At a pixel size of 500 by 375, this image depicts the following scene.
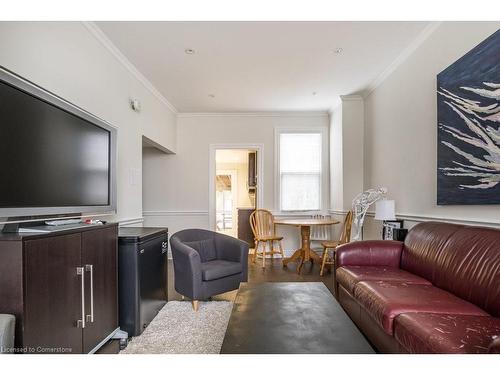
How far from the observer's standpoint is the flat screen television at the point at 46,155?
142 centimetres

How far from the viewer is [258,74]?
3764 millimetres

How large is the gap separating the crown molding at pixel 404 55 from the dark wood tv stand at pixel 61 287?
335 centimetres

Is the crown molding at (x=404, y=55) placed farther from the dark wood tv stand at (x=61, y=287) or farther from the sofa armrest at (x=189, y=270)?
the dark wood tv stand at (x=61, y=287)

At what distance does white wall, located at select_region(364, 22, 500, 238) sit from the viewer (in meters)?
2.37

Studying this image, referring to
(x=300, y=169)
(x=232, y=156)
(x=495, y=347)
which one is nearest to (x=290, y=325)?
(x=495, y=347)

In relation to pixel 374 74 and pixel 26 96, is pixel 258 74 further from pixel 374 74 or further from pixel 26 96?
pixel 26 96

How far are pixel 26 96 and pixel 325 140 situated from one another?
4806 mm

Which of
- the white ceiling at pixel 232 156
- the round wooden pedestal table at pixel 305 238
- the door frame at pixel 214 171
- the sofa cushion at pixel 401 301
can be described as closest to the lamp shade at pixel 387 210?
the sofa cushion at pixel 401 301

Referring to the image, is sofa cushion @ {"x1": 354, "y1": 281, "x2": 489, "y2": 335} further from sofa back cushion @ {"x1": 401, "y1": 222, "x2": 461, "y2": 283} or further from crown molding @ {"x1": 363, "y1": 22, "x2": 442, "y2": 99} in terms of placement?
crown molding @ {"x1": 363, "y1": 22, "x2": 442, "y2": 99}

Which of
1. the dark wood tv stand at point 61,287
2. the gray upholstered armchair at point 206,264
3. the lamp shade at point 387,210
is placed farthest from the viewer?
the lamp shade at point 387,210

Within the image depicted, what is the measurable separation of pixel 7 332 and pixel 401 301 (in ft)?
6.52

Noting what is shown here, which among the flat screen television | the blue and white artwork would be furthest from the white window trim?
the flat screen television

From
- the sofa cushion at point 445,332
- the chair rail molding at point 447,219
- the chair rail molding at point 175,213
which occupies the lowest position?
the sofa cushion at point 445,332

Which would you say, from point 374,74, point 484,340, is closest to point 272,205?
point 374,74
